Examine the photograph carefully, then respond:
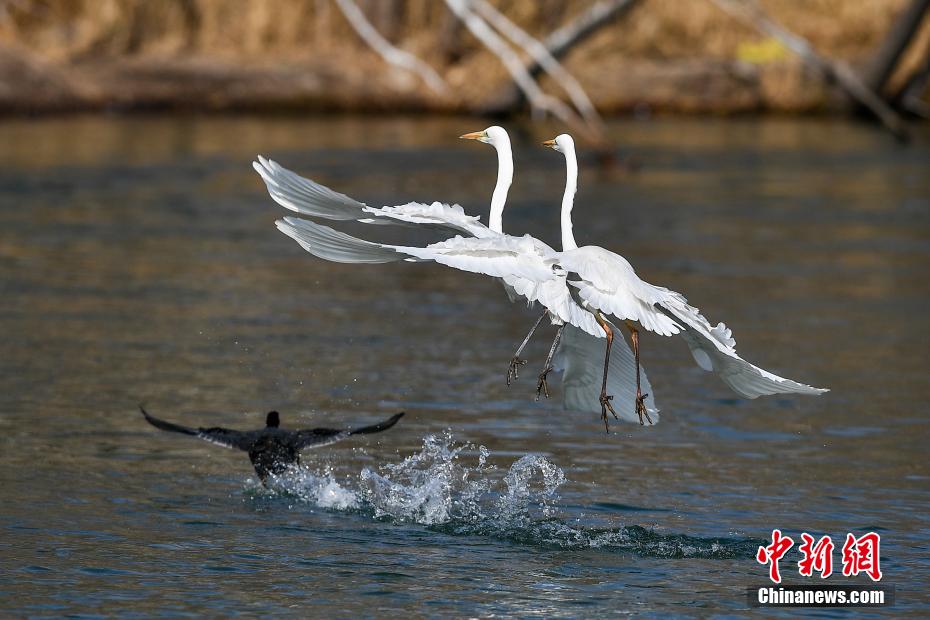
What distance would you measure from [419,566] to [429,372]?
5298 mm

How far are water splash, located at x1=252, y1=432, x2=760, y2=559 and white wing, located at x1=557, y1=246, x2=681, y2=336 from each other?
4.39ft

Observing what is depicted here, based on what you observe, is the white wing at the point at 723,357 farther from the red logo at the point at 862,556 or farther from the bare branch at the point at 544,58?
the bare branch at the point at 544,58

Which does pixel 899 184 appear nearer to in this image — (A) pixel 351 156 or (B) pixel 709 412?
(A) pixel 351 156

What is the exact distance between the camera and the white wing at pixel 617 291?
970 cm

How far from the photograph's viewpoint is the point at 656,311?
990 centimetres

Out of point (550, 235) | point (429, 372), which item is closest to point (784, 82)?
point (550, 235)

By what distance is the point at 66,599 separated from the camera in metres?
8.95

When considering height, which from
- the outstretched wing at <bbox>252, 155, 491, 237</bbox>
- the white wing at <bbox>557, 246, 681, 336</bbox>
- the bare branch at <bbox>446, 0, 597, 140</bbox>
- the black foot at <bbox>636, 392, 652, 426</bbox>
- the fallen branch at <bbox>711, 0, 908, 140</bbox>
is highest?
the fallen branch at <bbox>711, 0, 908, 140</bbox>

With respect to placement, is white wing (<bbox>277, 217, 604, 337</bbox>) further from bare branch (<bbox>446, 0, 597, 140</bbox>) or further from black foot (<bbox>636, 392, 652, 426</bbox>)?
bare branch (<bbox>446, 0, 597, 140</bbox>)

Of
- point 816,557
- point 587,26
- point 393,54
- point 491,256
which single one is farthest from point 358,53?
point 816,557

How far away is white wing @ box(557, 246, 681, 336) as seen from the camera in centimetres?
970

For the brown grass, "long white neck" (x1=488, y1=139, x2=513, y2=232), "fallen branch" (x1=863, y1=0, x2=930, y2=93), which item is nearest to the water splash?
"long white neck" (x1=488, y1=139, x2=513, y2=232)

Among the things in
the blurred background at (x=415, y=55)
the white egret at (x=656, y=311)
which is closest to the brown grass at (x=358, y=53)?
the blurred background at (x=415, y=55)

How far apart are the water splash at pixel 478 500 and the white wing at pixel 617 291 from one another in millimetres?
1339
